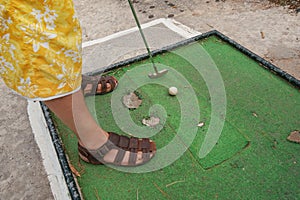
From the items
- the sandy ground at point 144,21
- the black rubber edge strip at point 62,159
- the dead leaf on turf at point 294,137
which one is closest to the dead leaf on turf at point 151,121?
the black rubber edge strip at point 62,159

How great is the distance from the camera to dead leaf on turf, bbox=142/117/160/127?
1.97m

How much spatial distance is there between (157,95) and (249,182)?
2.89 feet

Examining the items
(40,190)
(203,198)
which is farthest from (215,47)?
(40,190)

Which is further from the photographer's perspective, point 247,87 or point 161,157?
point 247,87

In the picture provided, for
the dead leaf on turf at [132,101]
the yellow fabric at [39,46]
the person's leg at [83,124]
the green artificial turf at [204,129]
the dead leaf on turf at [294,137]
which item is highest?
the yellow fabric at [39,46]

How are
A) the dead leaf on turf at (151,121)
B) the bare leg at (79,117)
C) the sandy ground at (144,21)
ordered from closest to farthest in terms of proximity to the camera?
1. the bare leg at (79,117)
2. the sandy ground at (144,21)
3. the dead leaf on turf at (151,121)

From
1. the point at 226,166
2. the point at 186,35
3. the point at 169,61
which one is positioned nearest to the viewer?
the point at 226,166

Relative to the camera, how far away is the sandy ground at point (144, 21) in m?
1.85

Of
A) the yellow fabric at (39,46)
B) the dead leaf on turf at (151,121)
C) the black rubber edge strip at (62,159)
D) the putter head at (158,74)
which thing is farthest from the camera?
the putter head at (158,74)

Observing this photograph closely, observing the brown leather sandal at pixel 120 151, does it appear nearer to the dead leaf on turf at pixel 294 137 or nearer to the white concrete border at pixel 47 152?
the white concrete border at pixel 47 152

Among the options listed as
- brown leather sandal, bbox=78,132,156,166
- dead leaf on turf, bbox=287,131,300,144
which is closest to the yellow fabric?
brown leather sandal, bbox=78,132,156,166

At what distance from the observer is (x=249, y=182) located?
1.61 m

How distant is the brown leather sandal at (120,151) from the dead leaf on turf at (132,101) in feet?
1.28

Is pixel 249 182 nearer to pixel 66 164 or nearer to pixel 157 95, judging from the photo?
pixel 157 95
